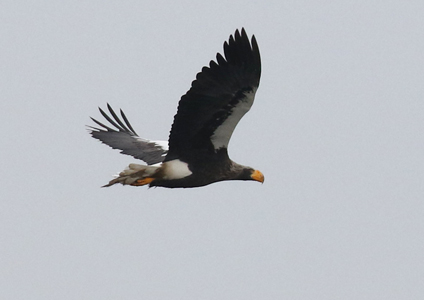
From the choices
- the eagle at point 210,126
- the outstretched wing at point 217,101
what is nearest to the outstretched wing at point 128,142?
the eagle at point 210,126

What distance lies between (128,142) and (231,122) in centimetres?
319

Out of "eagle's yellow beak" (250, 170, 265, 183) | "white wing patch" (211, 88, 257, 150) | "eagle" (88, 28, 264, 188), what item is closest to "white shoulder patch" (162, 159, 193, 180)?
"eagle" (88, 28, 264, 188)

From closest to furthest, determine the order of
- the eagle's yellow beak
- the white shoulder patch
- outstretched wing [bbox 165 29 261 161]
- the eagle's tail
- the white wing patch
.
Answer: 1. outstretched wing [bbox 165 29 261 161]
2. the white wing patch
3. the eagle's tail
4. the white shoulder patch
5. the eagle's yellow beak

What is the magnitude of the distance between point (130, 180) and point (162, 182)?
470 mm

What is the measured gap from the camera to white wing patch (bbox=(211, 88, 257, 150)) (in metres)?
10.8

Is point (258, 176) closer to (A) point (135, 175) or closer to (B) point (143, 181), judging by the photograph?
(B) point (143, 181)

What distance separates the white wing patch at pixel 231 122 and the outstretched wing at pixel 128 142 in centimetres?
151

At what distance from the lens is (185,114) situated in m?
10.9

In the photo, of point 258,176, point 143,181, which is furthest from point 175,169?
point 258,176

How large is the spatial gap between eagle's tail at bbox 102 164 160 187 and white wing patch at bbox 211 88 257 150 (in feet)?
3.11

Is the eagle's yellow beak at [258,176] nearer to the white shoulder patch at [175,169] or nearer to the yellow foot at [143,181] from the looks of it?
the white shoulder patch at [175,169]

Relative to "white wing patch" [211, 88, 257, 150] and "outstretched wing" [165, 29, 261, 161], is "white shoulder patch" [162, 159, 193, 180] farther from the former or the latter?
"white wing patch" [211, 88, 257, 150]

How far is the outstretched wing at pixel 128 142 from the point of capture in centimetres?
1314

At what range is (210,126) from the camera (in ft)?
36.7
